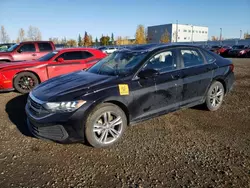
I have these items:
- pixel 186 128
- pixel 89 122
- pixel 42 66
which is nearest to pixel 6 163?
pixel 89 122

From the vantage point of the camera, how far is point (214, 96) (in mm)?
4695

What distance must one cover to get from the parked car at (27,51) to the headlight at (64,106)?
8288 millimetres

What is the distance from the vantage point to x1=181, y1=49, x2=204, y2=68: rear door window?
13.8 ft

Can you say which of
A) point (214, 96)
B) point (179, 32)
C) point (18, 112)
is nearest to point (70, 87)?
point (18, 112)

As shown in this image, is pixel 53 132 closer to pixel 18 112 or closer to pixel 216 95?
pixel 18 112

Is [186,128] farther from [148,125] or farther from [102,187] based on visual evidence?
[102,187]

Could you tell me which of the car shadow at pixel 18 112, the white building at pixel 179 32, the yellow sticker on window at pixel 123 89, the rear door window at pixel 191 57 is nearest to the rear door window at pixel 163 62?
the rear door window at pixel 191 57

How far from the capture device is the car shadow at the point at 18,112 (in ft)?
13.0

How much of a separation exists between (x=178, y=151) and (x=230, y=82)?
288cm

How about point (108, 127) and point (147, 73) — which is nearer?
point (108, 127)

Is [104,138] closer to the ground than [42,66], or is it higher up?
closer to the ground

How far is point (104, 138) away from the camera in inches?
129

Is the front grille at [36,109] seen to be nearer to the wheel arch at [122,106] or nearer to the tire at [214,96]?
the wheel arch at [122,106]

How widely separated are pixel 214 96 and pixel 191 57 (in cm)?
113
